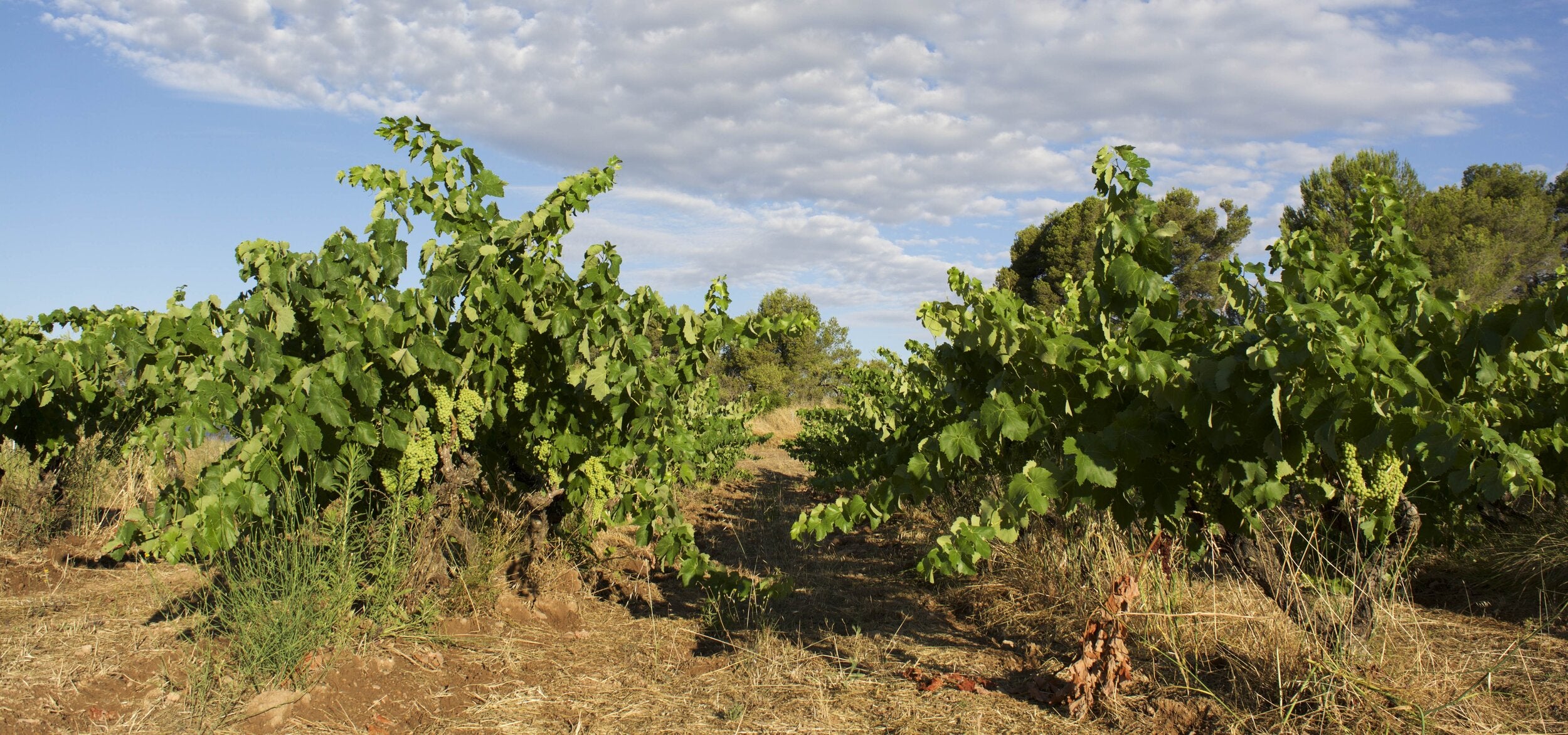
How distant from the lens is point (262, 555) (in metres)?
3.69

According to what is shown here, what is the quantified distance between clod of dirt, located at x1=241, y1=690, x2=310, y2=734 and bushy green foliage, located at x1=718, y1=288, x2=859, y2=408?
21.6 meters

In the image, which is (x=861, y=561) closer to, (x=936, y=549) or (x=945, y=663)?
(x=945, y=663)

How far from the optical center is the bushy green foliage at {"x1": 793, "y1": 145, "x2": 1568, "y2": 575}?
8.62 feet

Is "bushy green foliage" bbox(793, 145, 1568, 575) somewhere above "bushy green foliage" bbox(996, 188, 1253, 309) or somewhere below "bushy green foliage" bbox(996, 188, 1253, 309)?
below

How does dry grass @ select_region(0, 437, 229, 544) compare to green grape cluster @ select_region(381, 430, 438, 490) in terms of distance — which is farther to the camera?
dry grass @ select_region(0, 437, 229, 544)

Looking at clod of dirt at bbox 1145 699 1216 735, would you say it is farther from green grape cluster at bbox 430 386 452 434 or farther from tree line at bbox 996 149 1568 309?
tree line at bbox 996 149 1568 309

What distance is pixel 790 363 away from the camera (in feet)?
96.9

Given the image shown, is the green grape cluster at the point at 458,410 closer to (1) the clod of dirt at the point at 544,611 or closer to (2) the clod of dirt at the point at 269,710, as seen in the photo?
(1) the clod of dirt at the point at 544,611

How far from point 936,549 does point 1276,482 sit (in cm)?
117

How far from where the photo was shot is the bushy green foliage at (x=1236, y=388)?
2.63 m

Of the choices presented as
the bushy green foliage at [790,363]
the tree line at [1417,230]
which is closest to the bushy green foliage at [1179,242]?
the tree line at [1417,230]

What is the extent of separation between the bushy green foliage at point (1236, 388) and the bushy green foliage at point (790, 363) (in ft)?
69.4

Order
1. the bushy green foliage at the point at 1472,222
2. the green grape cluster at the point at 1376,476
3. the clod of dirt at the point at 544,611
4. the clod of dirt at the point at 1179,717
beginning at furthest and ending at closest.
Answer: the bushy green foliage at the point at 1472,222, the clod of dirt at the point at 544,611, the clod of dirt at the point at 1179,717, the green grape cluster at the point at 1376,476

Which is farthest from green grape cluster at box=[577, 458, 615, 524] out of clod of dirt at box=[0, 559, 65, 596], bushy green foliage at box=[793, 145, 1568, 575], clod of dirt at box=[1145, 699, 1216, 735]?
clod of dirt at box=[0, 559, 65, 596]
